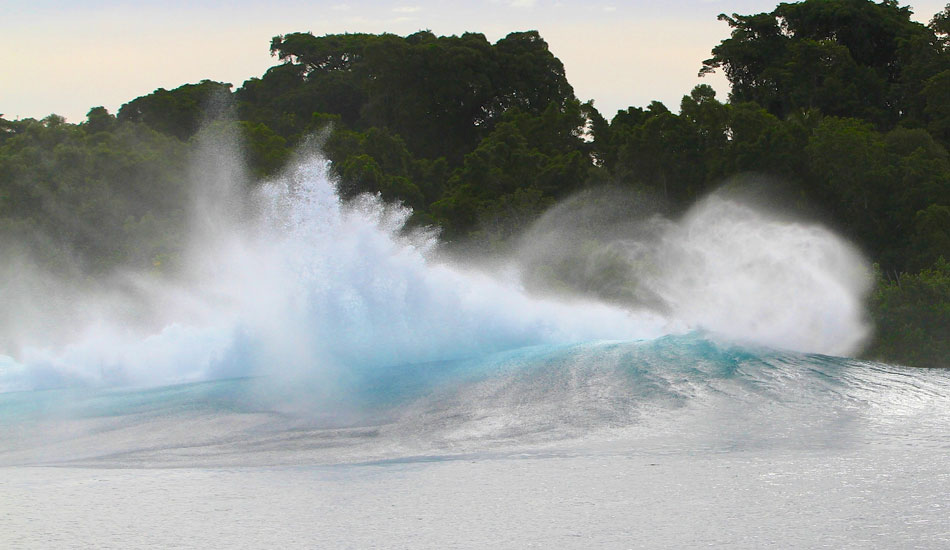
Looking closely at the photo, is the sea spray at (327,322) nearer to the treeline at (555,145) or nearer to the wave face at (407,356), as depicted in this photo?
the wave face at (407,356)

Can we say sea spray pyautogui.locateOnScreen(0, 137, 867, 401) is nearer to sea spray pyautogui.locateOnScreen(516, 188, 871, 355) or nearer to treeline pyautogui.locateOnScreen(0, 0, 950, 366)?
sea spray pyautogui.locateOnScreen(516, 188, 871, 355)

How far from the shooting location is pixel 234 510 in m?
9.70

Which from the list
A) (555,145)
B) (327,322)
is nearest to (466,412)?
(327,322)

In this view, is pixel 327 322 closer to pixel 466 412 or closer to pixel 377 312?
pixel 377 312

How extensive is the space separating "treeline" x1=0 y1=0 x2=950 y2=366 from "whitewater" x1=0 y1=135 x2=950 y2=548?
11.2 meters

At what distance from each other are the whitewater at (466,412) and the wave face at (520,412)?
2.4 inches

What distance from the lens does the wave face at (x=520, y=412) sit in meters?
12.2

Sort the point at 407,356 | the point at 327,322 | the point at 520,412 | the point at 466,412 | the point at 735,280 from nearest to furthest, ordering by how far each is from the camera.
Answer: the point at 520,412, the point at 466,412, the point at 327,322, the point at 407,356, the point at 735,280

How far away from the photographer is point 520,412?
1406 cm

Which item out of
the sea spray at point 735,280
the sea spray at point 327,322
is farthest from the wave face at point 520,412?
the sea spray at point 735,280

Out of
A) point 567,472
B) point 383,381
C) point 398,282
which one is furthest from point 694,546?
point 398,282

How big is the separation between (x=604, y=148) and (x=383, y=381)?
40960 mm

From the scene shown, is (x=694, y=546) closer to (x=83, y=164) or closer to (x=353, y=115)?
(x=83, y=164)

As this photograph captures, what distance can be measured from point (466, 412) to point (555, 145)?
45.5m
